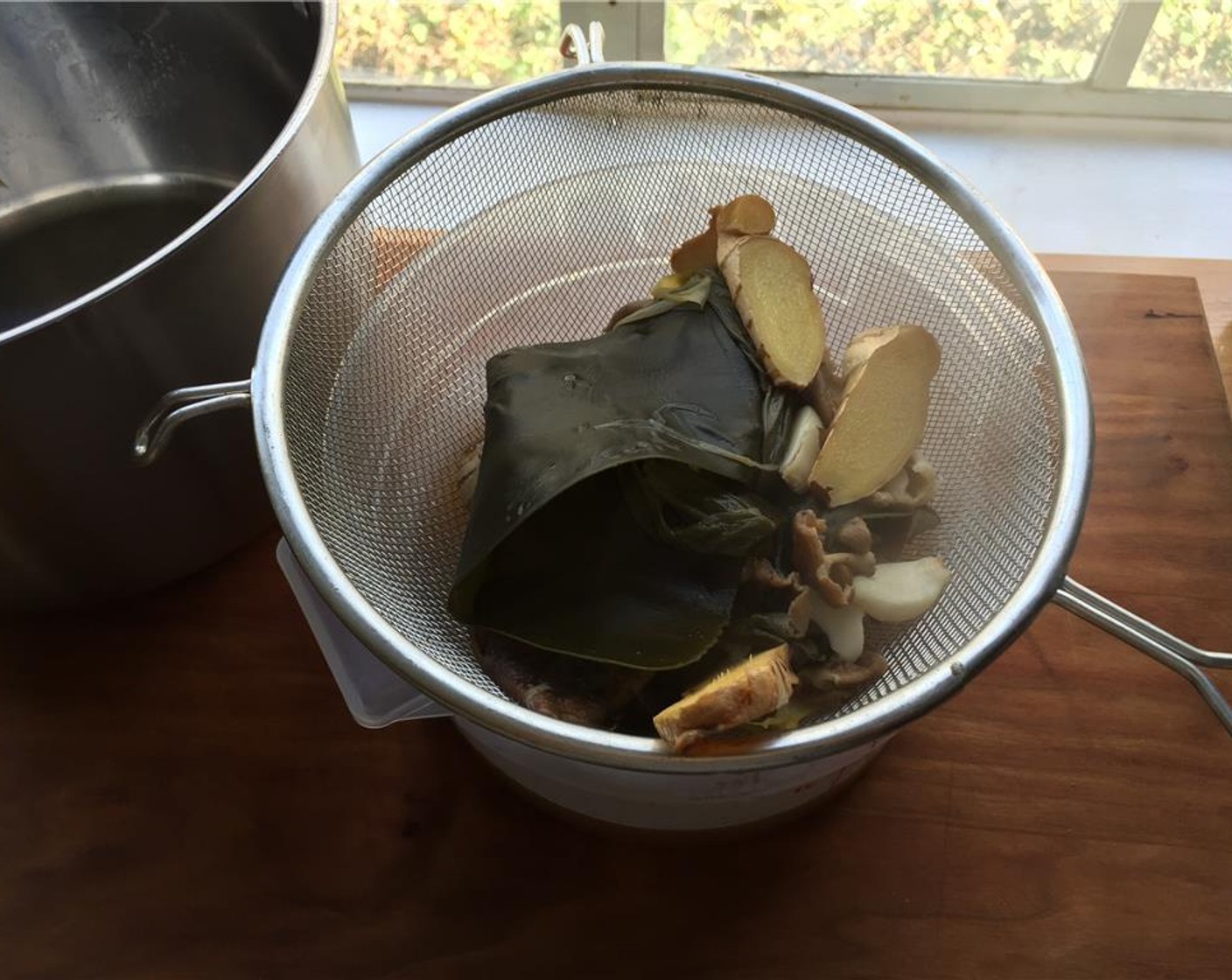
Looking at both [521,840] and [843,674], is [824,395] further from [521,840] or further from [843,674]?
[521,840]

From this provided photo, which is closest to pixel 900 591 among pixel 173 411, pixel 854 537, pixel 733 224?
pixel 854 537

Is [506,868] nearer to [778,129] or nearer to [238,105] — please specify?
[778,129]

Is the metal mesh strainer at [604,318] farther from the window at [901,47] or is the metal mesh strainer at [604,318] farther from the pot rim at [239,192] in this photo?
the window at [901,47]

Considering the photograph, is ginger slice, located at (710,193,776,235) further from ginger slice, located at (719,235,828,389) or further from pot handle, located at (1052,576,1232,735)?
pot handle, located at (1052,576,1232,735)

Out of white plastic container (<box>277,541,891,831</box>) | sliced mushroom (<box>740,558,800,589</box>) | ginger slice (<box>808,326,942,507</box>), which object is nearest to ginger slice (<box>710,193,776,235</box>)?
ginger slice (<box>808,326,942,507</box>)

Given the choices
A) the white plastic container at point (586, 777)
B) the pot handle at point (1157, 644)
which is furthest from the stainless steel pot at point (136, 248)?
the pot handle at point (1157, 644)

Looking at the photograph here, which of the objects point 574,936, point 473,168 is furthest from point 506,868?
point 473,168
